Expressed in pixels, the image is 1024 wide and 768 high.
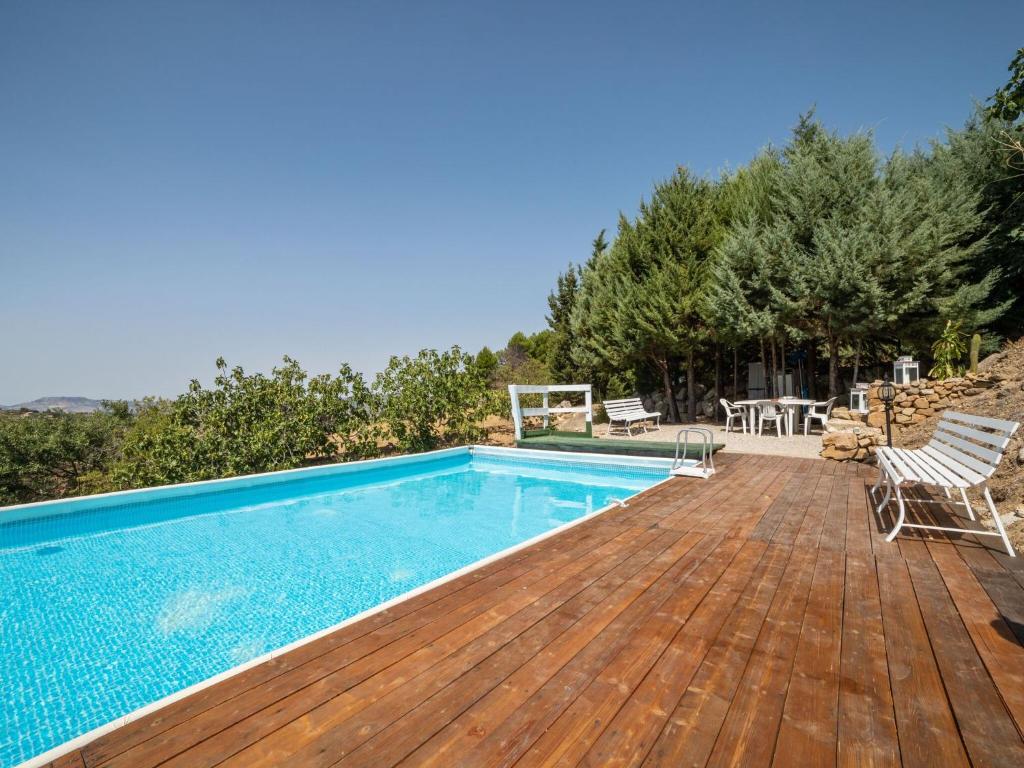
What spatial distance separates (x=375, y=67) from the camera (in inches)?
428

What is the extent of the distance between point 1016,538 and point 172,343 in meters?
23.9

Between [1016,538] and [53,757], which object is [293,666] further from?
[1016,538]

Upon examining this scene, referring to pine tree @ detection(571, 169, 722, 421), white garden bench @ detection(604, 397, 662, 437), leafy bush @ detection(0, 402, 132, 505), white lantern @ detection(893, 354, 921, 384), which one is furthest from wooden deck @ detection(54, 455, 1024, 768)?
pine tree @ detection(571, 169, 722, 421)

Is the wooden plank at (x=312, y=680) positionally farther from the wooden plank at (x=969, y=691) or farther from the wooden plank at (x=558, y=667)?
the wooden plank at (x=969, y=691)

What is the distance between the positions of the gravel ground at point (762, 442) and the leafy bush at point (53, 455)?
1063 cm

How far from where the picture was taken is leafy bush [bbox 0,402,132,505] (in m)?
8.05

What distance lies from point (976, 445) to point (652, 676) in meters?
3.30

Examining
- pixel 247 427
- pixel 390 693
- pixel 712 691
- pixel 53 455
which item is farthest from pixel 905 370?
pixel 53 455

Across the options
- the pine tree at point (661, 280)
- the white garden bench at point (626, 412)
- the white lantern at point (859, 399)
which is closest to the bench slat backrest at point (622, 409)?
the white garden bench at point (626, 412)

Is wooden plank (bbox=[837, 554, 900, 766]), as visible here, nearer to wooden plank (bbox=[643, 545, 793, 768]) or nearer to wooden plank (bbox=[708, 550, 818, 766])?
wooden plank (bbox=[708, 550, 818, 766])

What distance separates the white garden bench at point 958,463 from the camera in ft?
9.60

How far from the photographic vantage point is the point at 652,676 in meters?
1.83

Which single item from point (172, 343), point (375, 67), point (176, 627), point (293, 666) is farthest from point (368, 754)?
point (172, 343)

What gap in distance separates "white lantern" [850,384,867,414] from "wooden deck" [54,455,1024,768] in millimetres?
7524
